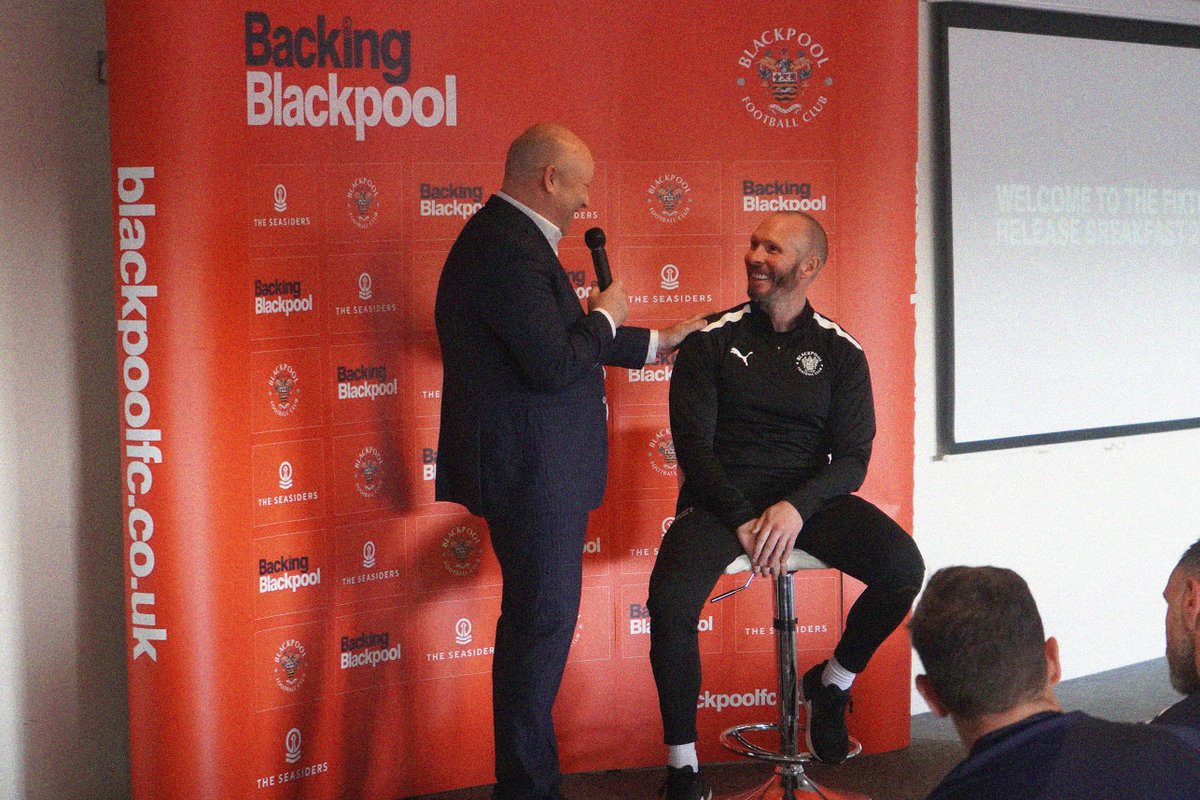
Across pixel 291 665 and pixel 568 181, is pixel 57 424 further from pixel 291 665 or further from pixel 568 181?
pixel 568 181

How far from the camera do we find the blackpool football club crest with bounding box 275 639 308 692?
115 inches

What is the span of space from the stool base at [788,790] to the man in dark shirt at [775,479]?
101mm

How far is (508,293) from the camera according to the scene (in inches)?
102

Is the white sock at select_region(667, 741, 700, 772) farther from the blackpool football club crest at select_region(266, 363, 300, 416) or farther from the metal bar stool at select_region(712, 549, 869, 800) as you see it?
the blackpool football club crest at select_region(266, 363, 300, 416)

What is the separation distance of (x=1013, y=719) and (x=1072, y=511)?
2978 mm

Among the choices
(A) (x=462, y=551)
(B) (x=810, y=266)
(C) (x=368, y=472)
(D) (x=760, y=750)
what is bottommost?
(D) (x=760, y=750)

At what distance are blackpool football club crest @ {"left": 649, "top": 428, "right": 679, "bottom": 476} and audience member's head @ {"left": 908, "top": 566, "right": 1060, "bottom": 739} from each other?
189 cm

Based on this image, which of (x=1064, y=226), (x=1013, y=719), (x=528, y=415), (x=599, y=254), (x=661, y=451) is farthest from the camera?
(x=1064, y=226)

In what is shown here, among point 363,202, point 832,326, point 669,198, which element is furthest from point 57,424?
point 832,326

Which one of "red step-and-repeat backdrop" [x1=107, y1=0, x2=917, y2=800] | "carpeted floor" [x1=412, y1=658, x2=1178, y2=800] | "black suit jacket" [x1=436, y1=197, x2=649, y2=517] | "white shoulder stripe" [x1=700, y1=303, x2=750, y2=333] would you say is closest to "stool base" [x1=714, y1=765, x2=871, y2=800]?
"carpeted floor" [x1=412, y1=658, x2=1178, y2=800]

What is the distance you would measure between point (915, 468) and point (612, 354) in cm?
138

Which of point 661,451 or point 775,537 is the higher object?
point 661,451

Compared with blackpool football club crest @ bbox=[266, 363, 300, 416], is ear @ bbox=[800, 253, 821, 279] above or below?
above

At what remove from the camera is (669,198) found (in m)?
3.20
